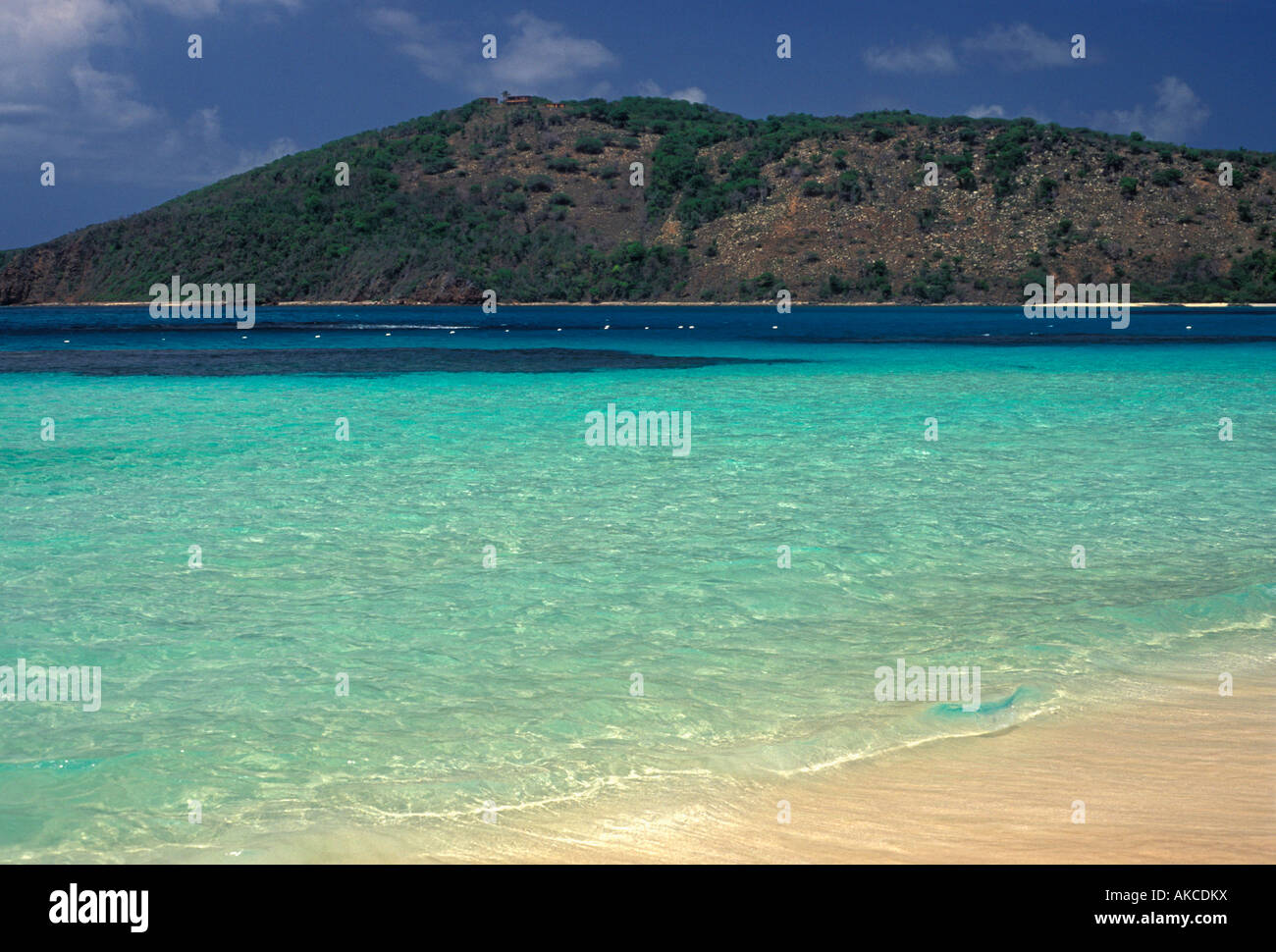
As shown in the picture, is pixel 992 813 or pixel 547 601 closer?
pixel 992 813

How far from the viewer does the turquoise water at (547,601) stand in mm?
4852

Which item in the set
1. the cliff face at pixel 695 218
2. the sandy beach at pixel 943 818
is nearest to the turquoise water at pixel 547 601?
the sandy beach at pixel 943 818

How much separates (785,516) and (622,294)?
101805 millimetres

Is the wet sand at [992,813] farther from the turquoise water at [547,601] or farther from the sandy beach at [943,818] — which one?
the turquoise water at [547,601]

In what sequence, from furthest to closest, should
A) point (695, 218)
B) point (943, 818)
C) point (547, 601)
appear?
point (695, 218), point (547, 601), point (943, 818)

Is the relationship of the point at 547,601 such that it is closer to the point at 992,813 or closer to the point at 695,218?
the point at 992,813

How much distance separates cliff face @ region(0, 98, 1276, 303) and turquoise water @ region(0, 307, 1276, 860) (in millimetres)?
86518

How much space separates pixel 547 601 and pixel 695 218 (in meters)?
110

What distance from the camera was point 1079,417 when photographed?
1861 centimetres

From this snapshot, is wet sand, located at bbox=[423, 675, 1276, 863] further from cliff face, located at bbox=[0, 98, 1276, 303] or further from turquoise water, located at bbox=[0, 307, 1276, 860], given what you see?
cliff face, located at bbox=[0, 98, 1276, 303]

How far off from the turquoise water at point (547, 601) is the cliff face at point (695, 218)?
8652 centimetres

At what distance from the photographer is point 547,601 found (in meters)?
7.41

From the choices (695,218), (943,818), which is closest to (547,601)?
(943,818)

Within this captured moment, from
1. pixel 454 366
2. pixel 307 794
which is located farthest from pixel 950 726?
pixel 454 366
